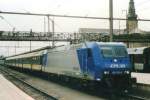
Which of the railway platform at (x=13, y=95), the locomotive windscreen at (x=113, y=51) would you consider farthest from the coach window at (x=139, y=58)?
the locomotive windscreen at (x=113, y=51)

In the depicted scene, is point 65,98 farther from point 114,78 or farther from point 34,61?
point 34,61

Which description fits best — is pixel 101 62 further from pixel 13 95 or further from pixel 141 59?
pixel 141 59

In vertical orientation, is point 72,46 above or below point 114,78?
above

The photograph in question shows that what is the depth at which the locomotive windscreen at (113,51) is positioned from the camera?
67.8 ft

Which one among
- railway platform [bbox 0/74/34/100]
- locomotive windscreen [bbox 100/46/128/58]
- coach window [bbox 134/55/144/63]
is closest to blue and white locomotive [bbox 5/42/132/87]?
locomotive windscreen [bbox 100/46/128/58]

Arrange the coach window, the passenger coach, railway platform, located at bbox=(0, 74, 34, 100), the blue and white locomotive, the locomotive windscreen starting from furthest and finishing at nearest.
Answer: the coach window < the passenger coach < the locomotive windscreen < the blue and white locomotive < railway platform, located at bbox=(0, 74, 34, 100)

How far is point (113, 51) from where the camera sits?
68.3 feet

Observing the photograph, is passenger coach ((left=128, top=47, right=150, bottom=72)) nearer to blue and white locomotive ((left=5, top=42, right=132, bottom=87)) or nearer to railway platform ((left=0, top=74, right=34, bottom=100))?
blue and white locomotive ((left=5, top=42, right=132, bottom=87))

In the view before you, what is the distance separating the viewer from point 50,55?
109 feet

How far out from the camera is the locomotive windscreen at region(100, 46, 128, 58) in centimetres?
2066

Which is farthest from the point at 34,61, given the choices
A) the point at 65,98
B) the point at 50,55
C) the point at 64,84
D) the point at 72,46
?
the point at 65,98

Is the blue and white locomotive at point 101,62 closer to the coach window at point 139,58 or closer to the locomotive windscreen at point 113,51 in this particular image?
the locomotive windscreen at point 113,51

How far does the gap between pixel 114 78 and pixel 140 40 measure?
45.0 meters

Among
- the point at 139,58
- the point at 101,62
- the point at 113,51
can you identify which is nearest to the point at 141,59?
the point at 139,58
